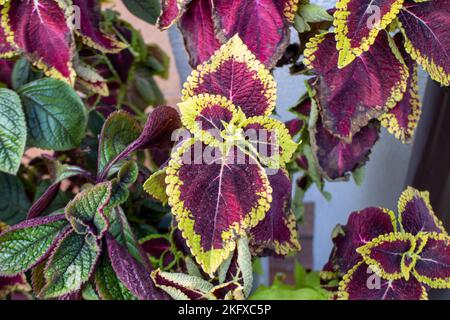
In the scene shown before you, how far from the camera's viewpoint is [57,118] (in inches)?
22.7

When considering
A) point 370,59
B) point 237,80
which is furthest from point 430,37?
point 237,80

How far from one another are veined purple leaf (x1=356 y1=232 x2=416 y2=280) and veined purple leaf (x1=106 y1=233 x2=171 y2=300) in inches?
7.1

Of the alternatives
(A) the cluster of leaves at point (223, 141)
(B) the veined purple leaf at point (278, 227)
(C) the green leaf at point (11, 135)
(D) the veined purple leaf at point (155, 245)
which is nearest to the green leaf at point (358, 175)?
(A) the cluster of leaves at point (223, 141)

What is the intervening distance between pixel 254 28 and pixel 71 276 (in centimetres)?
24

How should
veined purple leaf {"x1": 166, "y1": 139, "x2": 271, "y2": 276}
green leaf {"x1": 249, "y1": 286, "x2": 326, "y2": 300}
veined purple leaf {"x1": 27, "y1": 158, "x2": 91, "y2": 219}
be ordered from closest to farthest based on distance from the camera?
veined purple leaf {"x1": 166, "y1": 139, "x2": 271, "y2": 276} < veined purple leaf {"x1": 27, "y1": 158, "x2": 91, "y2": 219} < green leaf {"x1": 249, "y1": 286, "x2": 326, "y2": 300}

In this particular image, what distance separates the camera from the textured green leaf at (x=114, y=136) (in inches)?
19.4

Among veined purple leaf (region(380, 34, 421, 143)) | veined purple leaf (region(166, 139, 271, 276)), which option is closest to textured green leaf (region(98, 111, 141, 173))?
veined purple leaf (region(166, 139, 271, 276))

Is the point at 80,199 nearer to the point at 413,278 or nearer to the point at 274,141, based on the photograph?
the point at 274,141

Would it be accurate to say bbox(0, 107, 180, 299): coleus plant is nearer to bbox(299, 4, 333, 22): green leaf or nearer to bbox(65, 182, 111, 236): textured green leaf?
bbox(65, 182, 111, 236): textured green leaf

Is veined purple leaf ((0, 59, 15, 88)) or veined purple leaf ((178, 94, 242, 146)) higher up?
veined purple leaf ((0, 59, 15, 88))

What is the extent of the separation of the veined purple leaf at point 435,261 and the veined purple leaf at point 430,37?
0.14m

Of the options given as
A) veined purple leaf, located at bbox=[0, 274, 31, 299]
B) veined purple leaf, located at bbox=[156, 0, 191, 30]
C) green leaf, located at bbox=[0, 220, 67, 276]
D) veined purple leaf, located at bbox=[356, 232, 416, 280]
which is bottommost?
veined purple leaf, located at bbox=[0, 274, 31, 299]

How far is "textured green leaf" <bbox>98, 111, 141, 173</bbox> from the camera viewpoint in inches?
19.4

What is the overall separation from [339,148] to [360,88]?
0.27 ft
